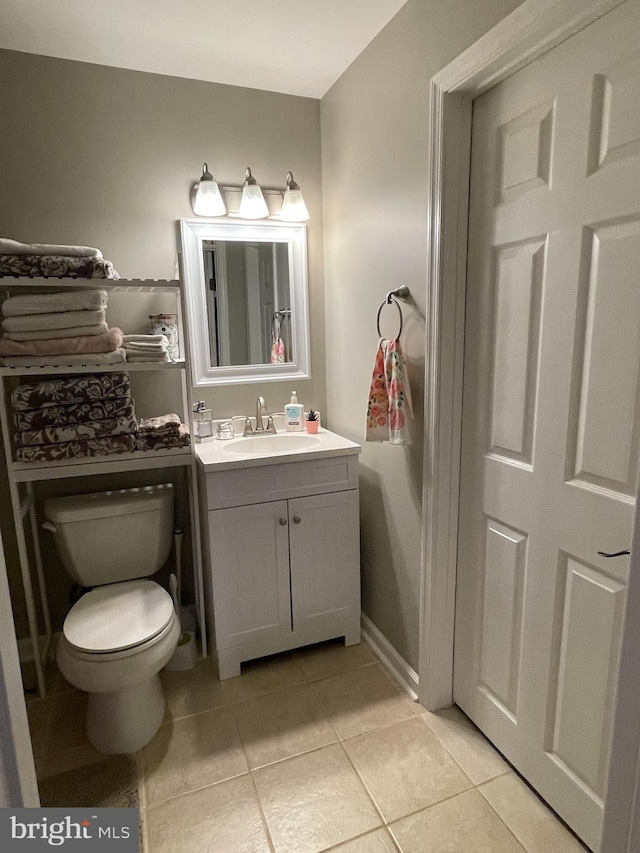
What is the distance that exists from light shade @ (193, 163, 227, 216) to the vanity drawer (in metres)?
1.12

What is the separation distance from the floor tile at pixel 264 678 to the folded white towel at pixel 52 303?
1.55 meters

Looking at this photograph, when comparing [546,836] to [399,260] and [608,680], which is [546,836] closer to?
[608,680]

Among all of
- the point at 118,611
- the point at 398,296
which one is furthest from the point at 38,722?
the point at 398,296

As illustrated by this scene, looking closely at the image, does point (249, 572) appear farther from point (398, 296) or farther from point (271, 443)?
point (398, 296)

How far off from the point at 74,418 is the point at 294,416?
96cm

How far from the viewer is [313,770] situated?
62.4 inches

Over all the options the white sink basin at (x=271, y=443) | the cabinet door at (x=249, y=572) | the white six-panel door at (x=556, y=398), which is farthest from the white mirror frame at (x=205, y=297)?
the white six-panel door at (x=556, y=398)

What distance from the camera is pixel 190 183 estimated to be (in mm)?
2123

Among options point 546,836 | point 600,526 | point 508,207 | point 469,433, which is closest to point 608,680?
point 600,526

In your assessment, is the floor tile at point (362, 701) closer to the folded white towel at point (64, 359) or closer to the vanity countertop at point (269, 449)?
the vanity countertop at point (269, 449)

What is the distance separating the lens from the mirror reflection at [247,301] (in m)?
2.24

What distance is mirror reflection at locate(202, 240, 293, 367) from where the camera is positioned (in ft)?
7.34

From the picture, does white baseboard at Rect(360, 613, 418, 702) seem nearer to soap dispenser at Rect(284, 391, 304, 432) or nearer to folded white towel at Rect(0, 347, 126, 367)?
soap dispenser at Rect(284, 391, 304, 432)

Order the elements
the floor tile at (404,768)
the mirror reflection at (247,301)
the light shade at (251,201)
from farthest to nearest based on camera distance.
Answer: the mirror reflection at (247,301)
the light shade at (251,201)
the floor tile at (404,768)
